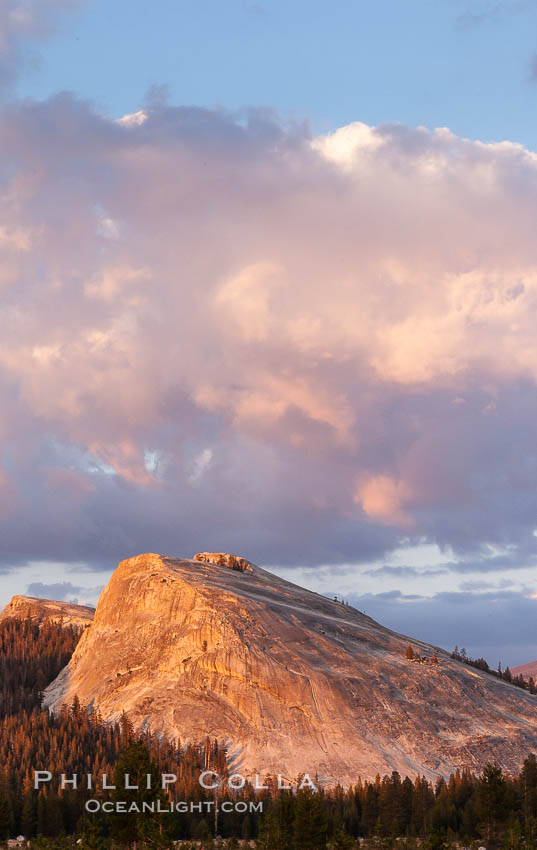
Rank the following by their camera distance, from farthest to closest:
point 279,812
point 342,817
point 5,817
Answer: point 342,817 → point 5,817 → point 279,812

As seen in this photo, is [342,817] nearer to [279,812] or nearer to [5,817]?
[279,812]

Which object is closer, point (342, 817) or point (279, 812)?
point (279, 812)

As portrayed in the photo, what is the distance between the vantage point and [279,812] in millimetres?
140875

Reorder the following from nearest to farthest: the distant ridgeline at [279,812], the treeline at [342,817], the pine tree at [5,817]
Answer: the treeline at [342,817], the distant ridgeline at [279,812], the pine tree at [5,817]

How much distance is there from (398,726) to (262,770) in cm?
2883

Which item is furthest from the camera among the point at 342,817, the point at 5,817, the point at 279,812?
the point at 342,817

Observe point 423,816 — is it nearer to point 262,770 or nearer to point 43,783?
point 262,770

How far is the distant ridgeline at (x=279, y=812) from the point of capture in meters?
131

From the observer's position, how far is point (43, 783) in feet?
604

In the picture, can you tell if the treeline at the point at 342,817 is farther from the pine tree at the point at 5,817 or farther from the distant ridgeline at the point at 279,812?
the pine tree at the point at 5,817

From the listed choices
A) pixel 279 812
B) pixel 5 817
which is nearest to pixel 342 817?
pixel 279 812

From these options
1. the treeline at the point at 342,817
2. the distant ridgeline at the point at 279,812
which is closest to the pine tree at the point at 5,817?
the distant ridgeline at the point at 279,812

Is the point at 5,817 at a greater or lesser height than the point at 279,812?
lesser

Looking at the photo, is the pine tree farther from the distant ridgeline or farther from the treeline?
the treeline
